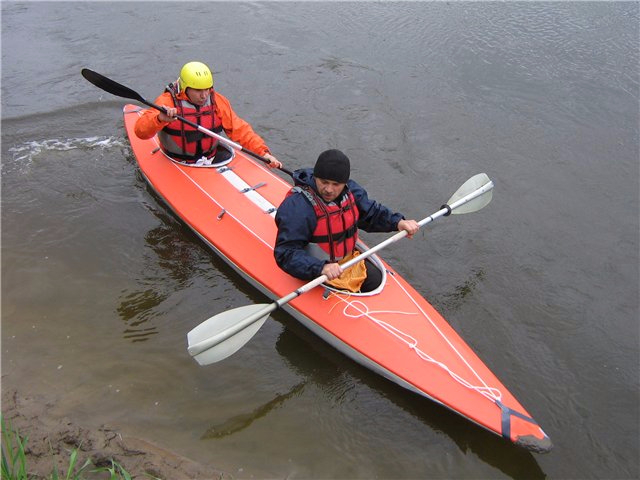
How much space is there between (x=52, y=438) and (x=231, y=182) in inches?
98.8

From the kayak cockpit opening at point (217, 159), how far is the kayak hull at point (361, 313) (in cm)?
5

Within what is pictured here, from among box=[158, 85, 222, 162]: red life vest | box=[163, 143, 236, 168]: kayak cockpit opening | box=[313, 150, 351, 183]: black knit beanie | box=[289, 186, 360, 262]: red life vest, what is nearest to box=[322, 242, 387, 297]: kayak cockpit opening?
box=[289, 186, 360, 262]: red life vest

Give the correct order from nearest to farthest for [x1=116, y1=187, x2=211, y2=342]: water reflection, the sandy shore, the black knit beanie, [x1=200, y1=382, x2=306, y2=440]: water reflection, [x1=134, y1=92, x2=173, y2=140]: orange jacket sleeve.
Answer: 1. the sandy shore
2. the black knit beanie
3. [x1=200, y1=382, x2=306, y2=440]: water reflection
4. [x1=116, y1=187, x2=211, y2=342]: water reflection
5. [x1=134, y1=92, x2=173, y2=140]: orange jacket sleeve

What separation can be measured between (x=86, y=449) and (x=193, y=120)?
290 cm

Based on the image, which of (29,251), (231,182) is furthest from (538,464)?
(29,251)

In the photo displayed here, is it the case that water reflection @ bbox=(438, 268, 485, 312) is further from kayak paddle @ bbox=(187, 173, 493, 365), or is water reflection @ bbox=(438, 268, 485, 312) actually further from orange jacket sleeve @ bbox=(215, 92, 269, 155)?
orange jacket sleeve @ bbox=(215, 92, 269, 155)

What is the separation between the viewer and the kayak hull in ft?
11.1

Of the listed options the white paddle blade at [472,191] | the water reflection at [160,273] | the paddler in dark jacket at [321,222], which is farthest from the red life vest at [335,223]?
the water reflection at [160,273]

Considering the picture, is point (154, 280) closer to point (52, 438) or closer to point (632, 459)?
point (52, 438)

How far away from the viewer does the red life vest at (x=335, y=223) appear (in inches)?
143

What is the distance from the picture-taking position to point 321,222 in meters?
3.67

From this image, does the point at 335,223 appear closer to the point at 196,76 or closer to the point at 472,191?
the point at 472,191

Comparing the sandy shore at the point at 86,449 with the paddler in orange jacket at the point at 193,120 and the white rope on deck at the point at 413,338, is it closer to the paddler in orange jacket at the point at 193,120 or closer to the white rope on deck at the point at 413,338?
the white rope on deck at the point at 413,338

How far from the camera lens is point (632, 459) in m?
3.47
